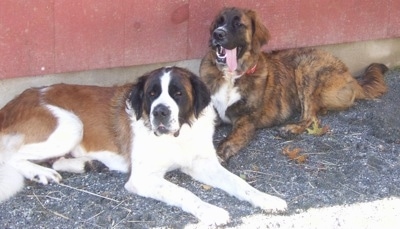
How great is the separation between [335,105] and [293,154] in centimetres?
127

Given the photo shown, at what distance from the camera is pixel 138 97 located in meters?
4.91

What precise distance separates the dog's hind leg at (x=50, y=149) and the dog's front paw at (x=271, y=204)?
1.56m

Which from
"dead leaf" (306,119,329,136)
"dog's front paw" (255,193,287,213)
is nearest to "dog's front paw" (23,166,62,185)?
"dog's front paw" (255,193,287,213)

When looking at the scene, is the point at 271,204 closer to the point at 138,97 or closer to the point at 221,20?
the point at 138,97

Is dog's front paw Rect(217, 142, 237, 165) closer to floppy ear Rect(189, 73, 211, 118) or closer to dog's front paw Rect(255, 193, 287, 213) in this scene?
floppy ear Rect(189, 73, 211, 118)

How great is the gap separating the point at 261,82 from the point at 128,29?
4.34 feet

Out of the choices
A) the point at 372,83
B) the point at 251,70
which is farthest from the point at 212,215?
the point at 372,83

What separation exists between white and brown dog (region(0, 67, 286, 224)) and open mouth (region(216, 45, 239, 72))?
2.97 ft

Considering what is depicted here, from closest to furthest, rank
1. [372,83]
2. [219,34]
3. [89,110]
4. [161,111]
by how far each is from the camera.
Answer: [161,111] → [89,110] → [219,34] → [372,83]

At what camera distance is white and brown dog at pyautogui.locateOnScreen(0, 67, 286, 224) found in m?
4.75

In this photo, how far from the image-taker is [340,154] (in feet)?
18.9

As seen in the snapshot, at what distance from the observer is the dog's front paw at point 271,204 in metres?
4.66

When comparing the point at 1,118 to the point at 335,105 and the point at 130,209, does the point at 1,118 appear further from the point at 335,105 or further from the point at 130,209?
the point at 335,105

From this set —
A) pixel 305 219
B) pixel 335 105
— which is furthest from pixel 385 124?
pixel 305 219
